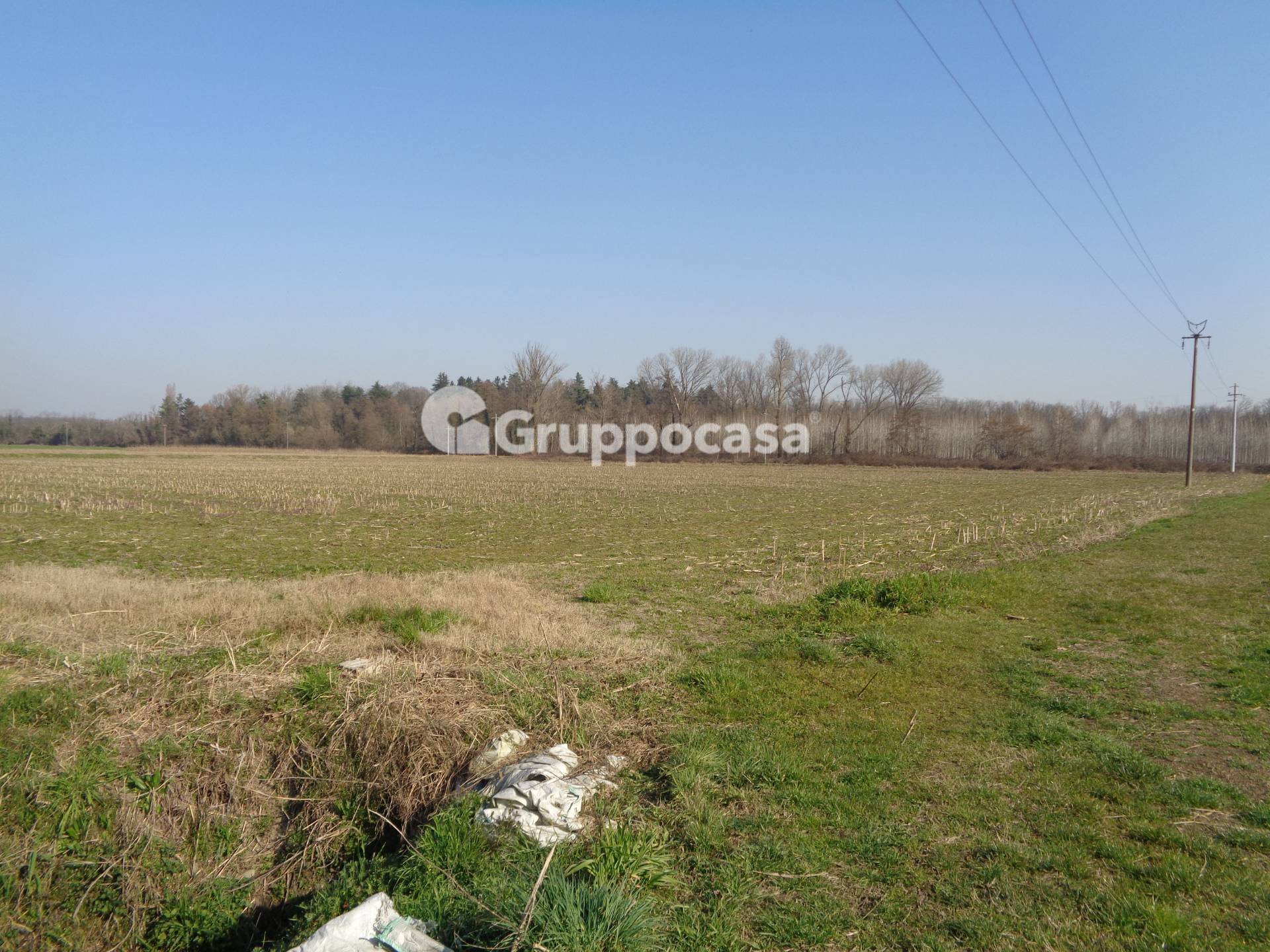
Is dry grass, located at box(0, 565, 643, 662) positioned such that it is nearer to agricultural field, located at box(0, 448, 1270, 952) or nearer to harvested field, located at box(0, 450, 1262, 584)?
agricultural field, located at box(0, 448, 1270, 952)

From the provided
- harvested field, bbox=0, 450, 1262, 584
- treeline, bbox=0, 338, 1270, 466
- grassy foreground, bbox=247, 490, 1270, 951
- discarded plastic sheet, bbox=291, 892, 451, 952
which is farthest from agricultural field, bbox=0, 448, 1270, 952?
treeline, bbox=0, 338, 1270, 466

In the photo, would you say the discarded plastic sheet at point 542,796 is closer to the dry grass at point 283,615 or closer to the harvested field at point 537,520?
the dry grass at point 283,615

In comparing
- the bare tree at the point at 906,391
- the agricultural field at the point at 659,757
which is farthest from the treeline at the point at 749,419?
the agricultural field at the point at 659,757

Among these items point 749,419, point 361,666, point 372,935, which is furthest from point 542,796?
point 749,419

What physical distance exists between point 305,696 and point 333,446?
121 m

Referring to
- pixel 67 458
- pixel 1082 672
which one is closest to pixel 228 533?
pixel 1082 672

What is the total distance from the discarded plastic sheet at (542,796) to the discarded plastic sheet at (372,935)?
83cm

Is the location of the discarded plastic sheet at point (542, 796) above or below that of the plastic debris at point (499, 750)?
above

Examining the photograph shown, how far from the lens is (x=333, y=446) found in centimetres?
11919

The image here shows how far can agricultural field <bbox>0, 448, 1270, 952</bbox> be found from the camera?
12.7 ft

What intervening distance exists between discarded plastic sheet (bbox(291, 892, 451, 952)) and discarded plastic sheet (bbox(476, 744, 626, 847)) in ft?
2.72

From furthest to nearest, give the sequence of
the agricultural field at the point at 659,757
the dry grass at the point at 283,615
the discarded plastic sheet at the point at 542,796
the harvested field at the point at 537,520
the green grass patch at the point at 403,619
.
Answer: the harvested field at the point at 537,520
the green grass patch at the point at 403,619
the dry grass at the point at 283,615
the discarded plastic sheet at the point at 542,796
the agricultural field at the point at 659,757

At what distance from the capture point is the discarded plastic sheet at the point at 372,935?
142 inches

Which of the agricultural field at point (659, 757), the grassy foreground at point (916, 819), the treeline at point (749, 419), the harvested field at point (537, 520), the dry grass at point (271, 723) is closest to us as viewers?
the grassy foreground at point (916, 819)
